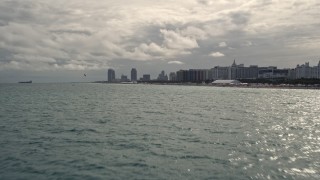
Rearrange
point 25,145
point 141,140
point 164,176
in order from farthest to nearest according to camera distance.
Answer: point 141,140 < point 25,145 < point 164,176

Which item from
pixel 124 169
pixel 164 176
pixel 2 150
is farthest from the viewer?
pixel 2 150

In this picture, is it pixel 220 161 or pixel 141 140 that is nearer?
pixel 220 161

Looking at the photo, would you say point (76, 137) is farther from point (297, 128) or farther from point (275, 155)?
point (297, 128)

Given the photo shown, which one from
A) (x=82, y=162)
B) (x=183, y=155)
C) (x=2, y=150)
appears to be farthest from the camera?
(x=2, y=150)

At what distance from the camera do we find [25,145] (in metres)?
30.9

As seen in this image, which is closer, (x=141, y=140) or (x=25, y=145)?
(x=25, y=145)

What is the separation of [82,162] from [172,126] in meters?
21.1

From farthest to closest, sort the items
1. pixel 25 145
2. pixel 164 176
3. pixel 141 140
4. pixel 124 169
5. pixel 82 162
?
pixel 141 140 < pixel 25 145 < pixel 82 162 < pixel 124 169 < pixel 164 176

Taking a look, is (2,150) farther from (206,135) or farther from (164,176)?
(206,135)

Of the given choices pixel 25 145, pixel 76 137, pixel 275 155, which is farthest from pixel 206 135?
pixel 25 145

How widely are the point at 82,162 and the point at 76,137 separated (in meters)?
11.0

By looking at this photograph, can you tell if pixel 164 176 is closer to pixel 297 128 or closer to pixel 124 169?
pixel 124 169

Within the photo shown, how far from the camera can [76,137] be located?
3522 centimetres

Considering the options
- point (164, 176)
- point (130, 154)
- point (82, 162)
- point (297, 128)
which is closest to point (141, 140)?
point (130, 154)
